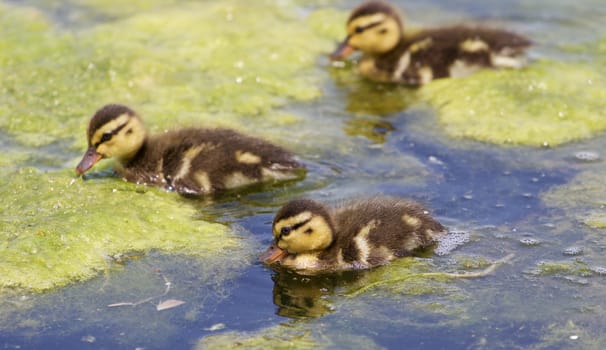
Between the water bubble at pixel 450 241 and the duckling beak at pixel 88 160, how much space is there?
2128 mm

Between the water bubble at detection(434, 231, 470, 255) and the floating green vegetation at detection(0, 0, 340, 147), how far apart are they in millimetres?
2018

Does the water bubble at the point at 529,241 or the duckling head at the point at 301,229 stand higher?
the duckling head at the point at 301,229

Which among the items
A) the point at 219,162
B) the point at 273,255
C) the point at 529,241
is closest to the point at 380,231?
the point at 273,255

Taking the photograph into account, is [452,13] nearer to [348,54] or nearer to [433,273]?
[348,54]

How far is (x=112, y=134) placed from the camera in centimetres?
614

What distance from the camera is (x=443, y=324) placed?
4.64 meters

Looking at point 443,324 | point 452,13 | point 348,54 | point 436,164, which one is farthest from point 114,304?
point 452,13

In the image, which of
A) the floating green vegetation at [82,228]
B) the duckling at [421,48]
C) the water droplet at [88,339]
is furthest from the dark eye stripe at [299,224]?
the duckling at [421,48]

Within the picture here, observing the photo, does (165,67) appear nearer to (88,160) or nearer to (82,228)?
(88,160)

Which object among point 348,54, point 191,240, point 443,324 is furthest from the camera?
point 348,54

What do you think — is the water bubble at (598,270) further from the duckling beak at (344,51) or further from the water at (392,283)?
the duckling beak at (344,51)

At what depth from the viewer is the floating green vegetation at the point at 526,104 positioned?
695 cm

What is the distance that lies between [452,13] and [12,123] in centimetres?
433

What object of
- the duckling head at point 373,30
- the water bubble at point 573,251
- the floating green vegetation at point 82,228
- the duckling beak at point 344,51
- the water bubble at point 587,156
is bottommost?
the water bubble at point 573,251
